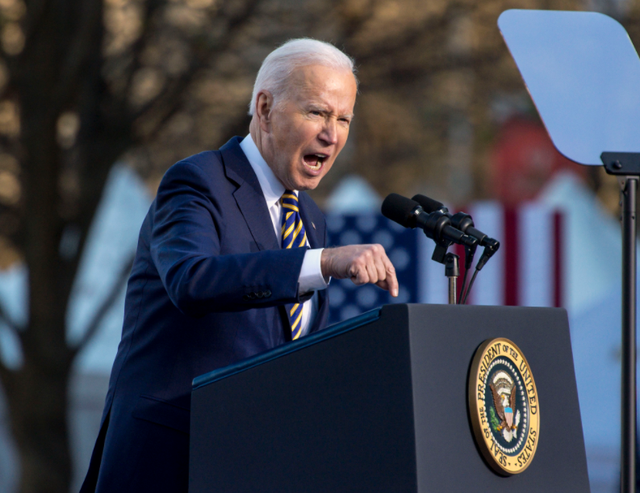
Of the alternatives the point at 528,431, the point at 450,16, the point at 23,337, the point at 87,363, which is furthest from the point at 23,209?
the point at 528,431

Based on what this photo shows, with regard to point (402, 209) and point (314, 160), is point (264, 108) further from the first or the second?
point (402, 209)

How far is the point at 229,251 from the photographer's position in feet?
7.11

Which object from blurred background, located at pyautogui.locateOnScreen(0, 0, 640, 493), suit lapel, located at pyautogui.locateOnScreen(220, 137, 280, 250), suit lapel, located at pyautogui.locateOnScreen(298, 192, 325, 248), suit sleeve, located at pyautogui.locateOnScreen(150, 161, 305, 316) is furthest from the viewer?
blurred background, located at pyautogui.locateOnScreen(0, 0, 640, 493)

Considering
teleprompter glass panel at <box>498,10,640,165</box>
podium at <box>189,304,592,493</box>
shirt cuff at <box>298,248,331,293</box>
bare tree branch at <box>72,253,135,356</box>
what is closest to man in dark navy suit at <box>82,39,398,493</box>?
shirt cuff at <box>298,248,331,293</box>

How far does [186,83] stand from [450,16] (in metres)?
2.19

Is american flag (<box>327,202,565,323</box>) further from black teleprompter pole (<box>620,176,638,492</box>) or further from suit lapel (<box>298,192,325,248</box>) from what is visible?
black teleprompter pole (<box>620,176,638,492</box>)

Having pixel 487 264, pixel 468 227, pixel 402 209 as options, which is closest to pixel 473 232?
pixel 468 227

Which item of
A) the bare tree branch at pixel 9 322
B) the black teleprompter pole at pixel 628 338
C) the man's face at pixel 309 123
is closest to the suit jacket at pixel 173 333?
the man's face at pixel 309 123

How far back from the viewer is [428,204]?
6.93 feet

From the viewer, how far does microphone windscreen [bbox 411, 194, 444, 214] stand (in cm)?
208

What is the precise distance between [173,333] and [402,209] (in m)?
0.66

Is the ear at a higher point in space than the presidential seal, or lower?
higher

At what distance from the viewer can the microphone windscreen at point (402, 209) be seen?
2.04m

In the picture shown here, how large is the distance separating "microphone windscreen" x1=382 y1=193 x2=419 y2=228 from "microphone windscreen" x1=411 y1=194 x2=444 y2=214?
0.19 ft
